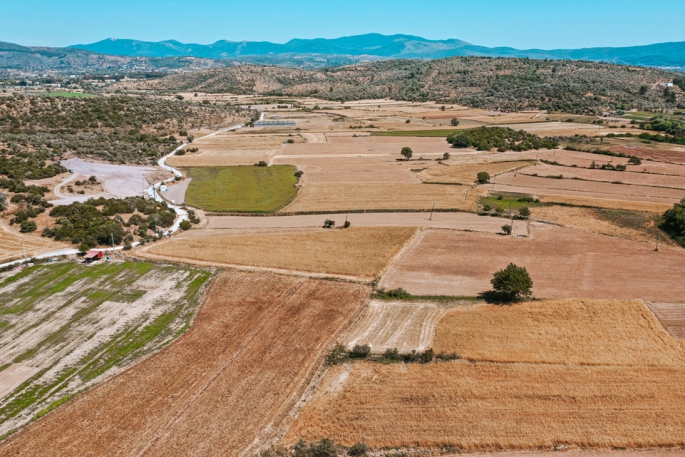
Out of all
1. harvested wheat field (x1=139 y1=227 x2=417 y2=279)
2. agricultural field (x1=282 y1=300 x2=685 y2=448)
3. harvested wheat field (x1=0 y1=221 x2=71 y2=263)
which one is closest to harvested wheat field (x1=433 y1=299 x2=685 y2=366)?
agricultural field (x1=282 y1=300 x2=685 y2=448)

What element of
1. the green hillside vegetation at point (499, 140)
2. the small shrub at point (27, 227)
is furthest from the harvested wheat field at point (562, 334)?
the green hillside vegetation at point (499, 140)

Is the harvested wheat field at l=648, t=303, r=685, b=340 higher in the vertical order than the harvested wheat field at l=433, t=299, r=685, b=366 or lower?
higher

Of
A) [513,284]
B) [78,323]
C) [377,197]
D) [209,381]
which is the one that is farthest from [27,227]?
[513,284]

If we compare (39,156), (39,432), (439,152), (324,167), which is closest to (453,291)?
(39,432)

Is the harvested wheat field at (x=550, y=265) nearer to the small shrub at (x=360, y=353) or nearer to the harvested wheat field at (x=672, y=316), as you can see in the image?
the harvested wheat field at (x=672, y=316)

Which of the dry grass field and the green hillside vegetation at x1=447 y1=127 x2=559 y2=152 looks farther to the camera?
the green hillside vegetation at x1=447 y1=127 x2=559 y2=152

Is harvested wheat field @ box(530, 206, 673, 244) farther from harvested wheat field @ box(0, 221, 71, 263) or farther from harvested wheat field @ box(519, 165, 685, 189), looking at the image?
harvested wheat field @ box(0, 221, 71, 263)

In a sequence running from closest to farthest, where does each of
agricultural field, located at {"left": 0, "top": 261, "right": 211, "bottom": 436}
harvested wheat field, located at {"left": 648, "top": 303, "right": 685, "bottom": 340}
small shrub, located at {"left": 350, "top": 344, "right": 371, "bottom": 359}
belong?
agricultural field, located at {"left": 0, "top": 261, "right": 211, "bottom": 436}, small shrub, located at {"left": 350, "top": 344, "right": 371, "bottom": 359}, harvested wheat field, located at {"left": 648, "top": 303, "right": 685, "bottom": 340}
